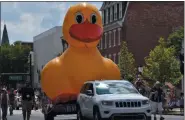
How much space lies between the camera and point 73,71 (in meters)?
21.9

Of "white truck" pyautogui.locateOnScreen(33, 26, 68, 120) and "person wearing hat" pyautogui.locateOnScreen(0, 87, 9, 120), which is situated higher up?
"white truck" pyautogui.locateOnScreen(33, 26, 68, 120)

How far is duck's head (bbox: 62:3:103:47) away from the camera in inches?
883

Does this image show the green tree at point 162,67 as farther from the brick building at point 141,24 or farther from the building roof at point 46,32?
the building roof at point 46,32

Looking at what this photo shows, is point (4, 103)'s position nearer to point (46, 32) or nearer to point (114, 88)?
point (114, 88)

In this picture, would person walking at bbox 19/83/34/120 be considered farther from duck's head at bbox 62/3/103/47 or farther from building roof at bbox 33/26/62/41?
building roof at bbox 33/26/62/41

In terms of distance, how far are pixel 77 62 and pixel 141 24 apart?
124 ft

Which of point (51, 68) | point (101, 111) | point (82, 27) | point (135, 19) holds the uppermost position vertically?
point (135, 19)

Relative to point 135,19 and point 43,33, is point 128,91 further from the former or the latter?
point 43,33

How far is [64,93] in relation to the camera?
71.3ft

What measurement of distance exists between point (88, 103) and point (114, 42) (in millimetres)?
42497

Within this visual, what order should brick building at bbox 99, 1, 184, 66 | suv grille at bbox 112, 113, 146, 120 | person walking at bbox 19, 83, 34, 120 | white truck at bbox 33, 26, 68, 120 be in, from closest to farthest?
1. suv grille at bbox 112, 113, 146, 120
2. person walking at bbox 19, 83, 34, 120
3. brick building at bbox 99, 1, 184, 66
4. white truck at bbox 33, 26, 68, 120

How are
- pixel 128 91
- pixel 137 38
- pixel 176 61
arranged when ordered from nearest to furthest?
pixel 128 91
pixel 176 61
pixel 137 38

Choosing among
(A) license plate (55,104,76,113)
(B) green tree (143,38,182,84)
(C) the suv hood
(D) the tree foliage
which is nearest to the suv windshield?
(C) the suv hood

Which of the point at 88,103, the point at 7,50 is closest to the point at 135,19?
the point at 88,103
